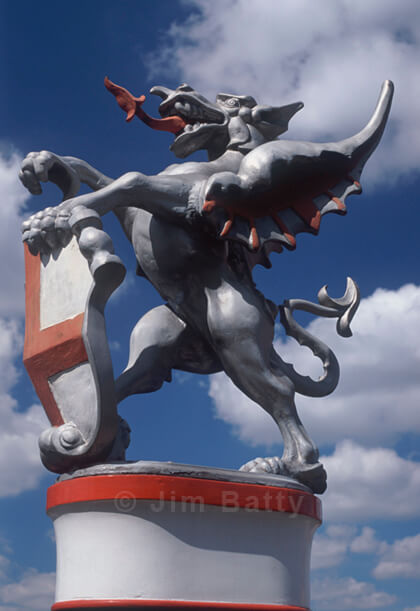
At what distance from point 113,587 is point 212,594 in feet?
1.61

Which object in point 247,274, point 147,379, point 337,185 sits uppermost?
point 337,185

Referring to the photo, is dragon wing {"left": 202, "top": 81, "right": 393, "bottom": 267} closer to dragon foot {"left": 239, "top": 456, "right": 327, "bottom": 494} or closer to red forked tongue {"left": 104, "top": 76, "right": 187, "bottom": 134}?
red forked tongue {"left": 104, "top": 76, "right": 187, "bottom": 134}

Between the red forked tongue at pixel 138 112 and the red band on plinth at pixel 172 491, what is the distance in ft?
7.70

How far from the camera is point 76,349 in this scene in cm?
404

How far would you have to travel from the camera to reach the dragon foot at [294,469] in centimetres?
443

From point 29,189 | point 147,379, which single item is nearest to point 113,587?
point 147,379

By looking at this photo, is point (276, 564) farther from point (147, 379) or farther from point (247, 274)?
point (247, 274)

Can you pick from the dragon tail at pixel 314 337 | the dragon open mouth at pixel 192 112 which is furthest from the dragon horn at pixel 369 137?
the dragon tail at pixel 314 337

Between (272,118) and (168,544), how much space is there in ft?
9.50

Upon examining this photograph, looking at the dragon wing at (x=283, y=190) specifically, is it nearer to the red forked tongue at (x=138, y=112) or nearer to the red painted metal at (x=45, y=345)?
the red forked tongue at (x=138, y=112)

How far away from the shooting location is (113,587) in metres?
3.77

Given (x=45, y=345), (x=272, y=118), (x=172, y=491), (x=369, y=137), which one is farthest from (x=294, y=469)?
A: (x=272, y=118)

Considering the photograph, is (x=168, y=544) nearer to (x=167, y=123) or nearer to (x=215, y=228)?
(x=215, y=228)

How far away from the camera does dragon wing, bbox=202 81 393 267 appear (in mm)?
4496
